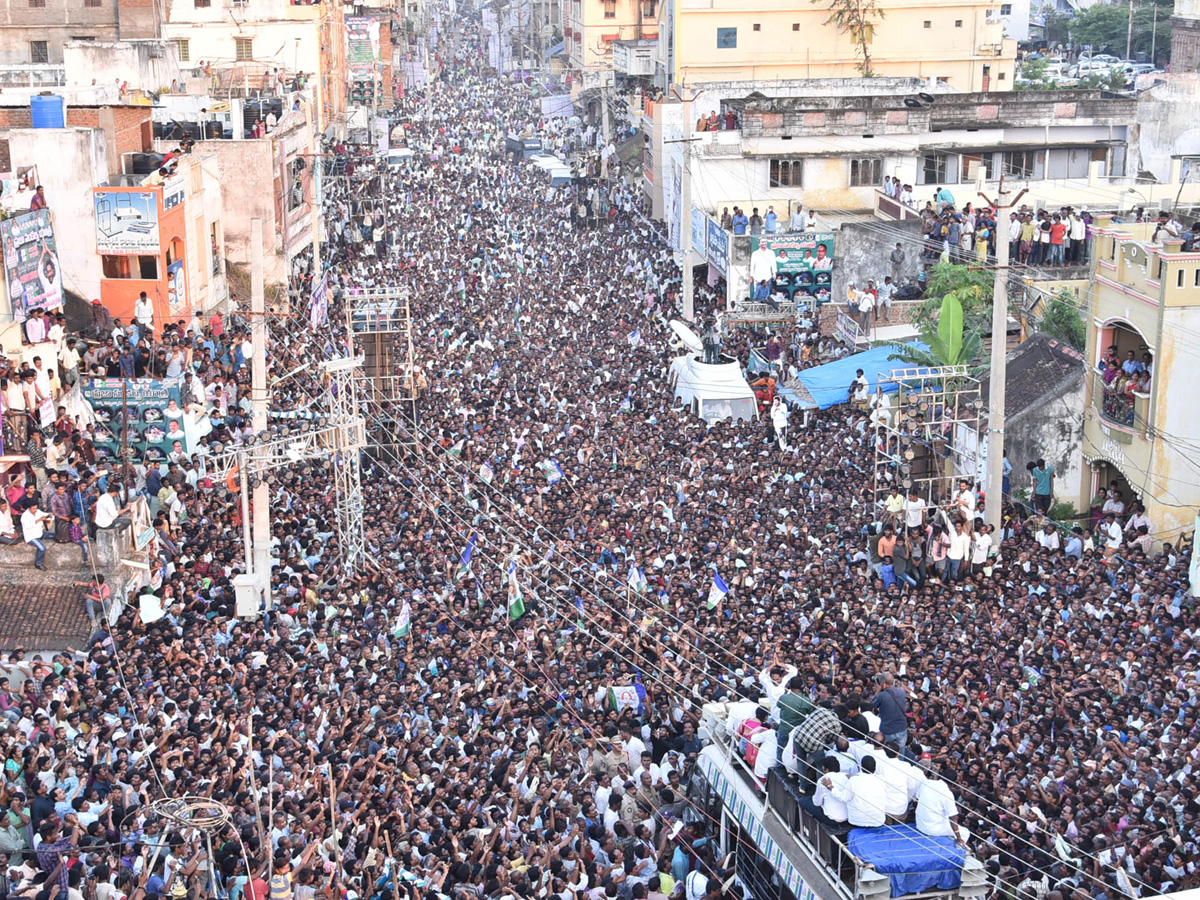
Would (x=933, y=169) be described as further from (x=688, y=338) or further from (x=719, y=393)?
(x=719, y=393)

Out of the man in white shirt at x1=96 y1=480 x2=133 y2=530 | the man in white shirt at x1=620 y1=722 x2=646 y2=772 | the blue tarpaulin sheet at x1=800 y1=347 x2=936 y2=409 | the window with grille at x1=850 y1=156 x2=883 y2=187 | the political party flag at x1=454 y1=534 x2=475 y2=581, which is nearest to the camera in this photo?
the man in white shirt at x1=620 y1=722 x2=646 y2=772

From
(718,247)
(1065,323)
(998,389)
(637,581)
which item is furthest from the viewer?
(718,247)

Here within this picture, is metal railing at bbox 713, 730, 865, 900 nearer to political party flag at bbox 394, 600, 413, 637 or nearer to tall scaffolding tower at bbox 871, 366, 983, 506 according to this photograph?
political party flag at bbox 394, 600, 413, 637

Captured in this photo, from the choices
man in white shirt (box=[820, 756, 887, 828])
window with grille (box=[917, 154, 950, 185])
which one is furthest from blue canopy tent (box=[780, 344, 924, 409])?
man in white shirt (box=[820, 756, 887, 828])

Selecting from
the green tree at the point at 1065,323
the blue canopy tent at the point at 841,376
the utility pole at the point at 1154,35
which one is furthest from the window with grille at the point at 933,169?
the utility pole at the point at 1154,35

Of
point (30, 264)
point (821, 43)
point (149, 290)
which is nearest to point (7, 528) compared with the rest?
point (30, 264)
